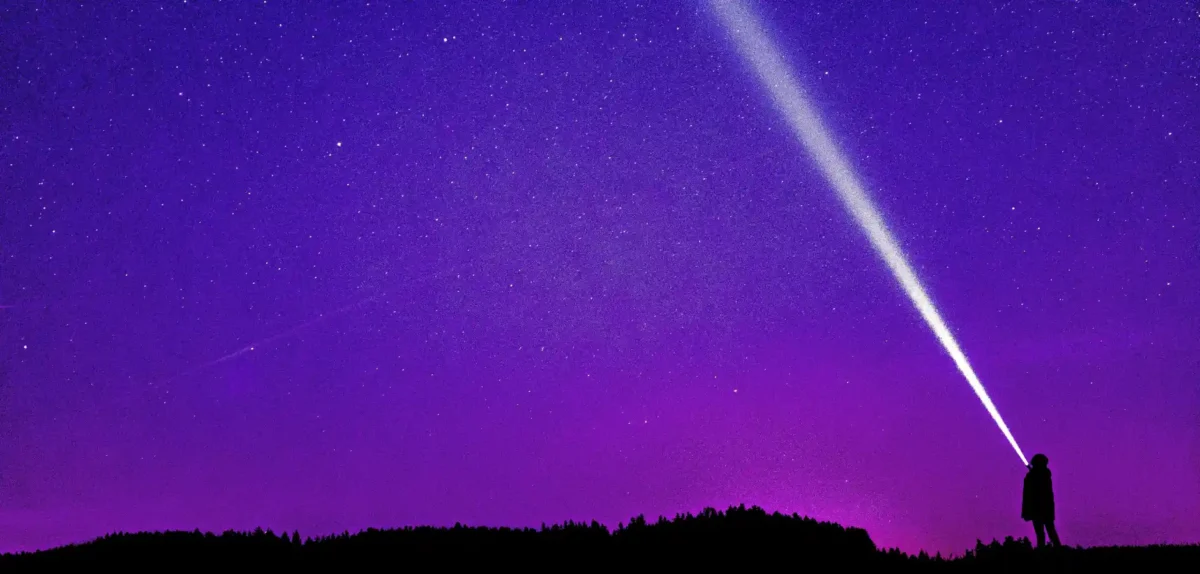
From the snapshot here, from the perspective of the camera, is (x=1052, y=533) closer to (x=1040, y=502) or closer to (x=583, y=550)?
(x=1040, y=502)

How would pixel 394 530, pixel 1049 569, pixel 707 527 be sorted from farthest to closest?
pixel 394 530 → pixel 707 527 → pixel 1049 569

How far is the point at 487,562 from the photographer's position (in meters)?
12.7

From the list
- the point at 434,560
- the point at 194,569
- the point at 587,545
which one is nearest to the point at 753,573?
the point at 587,545

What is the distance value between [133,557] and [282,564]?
2.92 metres

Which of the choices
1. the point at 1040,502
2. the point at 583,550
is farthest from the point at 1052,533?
the point at 583,550

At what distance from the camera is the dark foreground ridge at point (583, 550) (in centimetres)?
1160

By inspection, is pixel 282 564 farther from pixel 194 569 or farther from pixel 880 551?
pixel 880 551

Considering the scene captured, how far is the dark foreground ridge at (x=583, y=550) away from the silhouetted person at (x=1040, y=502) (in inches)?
16.0

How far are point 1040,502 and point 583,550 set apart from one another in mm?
7252

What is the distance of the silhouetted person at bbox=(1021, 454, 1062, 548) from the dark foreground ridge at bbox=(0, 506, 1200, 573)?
405mm

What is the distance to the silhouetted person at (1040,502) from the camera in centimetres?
1195

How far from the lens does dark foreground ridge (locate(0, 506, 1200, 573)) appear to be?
38.1 ft

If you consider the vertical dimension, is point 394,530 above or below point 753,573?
above

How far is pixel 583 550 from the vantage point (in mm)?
13195
